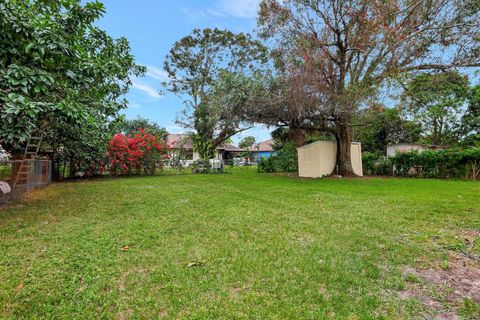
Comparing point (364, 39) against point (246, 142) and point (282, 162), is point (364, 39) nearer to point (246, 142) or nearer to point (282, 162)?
point (282, 162)

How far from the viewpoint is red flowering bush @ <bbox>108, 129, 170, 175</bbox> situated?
12.8m

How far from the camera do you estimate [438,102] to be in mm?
17031

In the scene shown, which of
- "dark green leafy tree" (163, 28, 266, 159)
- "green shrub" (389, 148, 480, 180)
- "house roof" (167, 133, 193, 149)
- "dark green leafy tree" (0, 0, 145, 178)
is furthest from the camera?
"dark green leafy tree" (163, 28, 266, 159)

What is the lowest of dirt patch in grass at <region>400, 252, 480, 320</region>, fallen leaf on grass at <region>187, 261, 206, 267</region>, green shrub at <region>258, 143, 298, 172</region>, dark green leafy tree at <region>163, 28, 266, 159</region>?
dirt patch in grass at <region>400, 252, 480, 320</region>

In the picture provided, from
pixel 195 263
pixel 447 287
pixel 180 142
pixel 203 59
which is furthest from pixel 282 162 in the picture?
pixel 447 287

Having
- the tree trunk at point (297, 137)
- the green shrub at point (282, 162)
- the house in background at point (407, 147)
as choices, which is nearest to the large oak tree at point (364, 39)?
the tree trunk at point (297, 137)

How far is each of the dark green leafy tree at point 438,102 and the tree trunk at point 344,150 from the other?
2.68 m

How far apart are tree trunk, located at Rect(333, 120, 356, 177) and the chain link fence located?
11.9 meters

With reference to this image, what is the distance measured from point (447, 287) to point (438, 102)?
19.2 m

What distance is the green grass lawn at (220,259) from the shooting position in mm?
1999

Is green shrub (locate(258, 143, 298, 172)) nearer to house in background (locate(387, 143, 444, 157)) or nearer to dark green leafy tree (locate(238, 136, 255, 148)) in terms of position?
house in background (locate(387, 143, 444, 157))

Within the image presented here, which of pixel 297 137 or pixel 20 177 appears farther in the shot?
pixel 297 137

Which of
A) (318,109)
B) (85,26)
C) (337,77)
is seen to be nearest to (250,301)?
(85,26)

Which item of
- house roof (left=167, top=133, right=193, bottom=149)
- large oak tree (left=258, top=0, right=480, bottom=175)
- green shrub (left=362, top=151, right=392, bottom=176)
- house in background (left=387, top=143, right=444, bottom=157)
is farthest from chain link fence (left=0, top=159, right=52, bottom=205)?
house in background (left=387, top=143, right=444, bottom=157)
